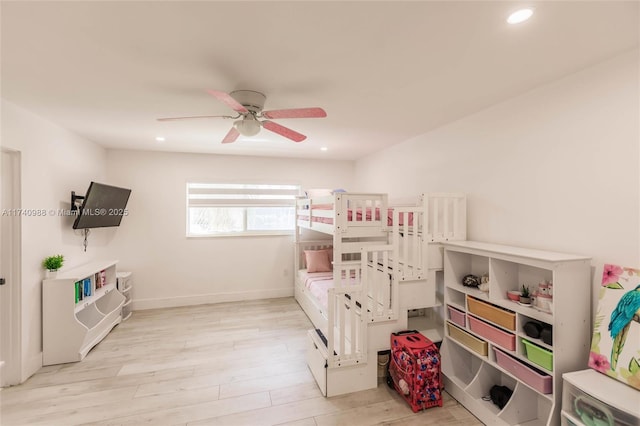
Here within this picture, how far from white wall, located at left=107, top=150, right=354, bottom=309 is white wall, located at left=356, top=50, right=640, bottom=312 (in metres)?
2.98

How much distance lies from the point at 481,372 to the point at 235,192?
401 centimetres

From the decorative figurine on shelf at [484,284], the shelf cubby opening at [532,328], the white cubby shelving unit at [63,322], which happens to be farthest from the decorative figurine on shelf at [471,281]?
the white cubby shelving unit at [63,322]

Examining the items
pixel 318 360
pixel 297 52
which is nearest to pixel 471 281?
pixel 318 360

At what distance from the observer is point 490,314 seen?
6.89 feet

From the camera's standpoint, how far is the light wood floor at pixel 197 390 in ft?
6.89

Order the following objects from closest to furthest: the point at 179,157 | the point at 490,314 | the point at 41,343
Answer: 1. the point at 490,314
2. the point at 41,343
3. the point at 179,157

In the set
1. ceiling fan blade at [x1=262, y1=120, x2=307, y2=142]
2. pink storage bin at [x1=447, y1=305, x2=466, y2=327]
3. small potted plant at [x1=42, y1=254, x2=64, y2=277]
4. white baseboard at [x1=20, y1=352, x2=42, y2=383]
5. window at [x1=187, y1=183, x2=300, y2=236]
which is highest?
ceiling fan blade at [x1=262, y1=120, x2=307, y2=142]

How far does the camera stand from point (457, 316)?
7.97 feet

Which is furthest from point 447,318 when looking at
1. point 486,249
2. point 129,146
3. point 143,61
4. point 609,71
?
point 129,146

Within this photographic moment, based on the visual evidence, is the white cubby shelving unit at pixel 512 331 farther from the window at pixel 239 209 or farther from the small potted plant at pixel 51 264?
the small potted plant at pixel 51 264

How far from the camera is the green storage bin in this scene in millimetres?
1715

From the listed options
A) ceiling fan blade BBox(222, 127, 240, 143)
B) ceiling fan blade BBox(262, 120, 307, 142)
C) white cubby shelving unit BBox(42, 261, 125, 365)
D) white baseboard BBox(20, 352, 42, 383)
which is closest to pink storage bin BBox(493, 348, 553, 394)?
ceiling fan blade BBox(262, 120, 307, 142)

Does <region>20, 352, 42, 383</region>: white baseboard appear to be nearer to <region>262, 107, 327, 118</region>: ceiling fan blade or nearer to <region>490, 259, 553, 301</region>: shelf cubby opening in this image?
<region>262, 107, 327, 118</region>: ceiling fan blade

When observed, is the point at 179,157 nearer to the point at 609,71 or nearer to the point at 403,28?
the point at 403,28
